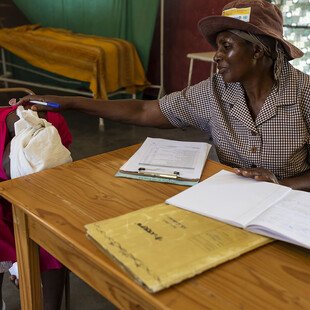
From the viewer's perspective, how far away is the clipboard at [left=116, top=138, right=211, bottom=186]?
113 cm

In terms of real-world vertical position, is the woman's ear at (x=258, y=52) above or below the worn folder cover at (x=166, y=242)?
above

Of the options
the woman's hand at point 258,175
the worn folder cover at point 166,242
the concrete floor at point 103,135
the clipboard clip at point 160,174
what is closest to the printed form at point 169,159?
the clipboard clip at point 160,174

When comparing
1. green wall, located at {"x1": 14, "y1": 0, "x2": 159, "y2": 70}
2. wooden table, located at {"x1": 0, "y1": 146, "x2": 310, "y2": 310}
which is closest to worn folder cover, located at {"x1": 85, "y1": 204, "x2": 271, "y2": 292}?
wooden table, located at {"x1": 0, "y1": 146, "x2": 310, "y2": 310}

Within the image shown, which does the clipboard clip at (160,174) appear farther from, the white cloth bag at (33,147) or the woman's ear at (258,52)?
the woman's ear at (258,52)

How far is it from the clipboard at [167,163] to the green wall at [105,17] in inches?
109

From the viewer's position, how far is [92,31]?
422 cm

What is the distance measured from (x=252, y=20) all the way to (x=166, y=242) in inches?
30.2

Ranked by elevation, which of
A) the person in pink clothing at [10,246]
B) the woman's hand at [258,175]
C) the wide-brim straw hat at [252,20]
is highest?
the wide-brim straw hat at [252,20]

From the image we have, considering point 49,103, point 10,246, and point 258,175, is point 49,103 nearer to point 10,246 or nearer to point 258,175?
point 10,246

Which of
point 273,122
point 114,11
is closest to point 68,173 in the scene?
point 273,122

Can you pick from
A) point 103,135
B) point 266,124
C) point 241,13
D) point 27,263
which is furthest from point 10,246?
point 103,135

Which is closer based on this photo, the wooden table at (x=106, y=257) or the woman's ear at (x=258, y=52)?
the wooden table at (x=106, y=257)

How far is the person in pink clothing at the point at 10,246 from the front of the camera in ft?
4.17

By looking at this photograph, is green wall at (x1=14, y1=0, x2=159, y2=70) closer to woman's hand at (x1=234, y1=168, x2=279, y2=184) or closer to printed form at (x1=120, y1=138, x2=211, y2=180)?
printed form at (x1=120, y1=138, x2=211, y2=180)
